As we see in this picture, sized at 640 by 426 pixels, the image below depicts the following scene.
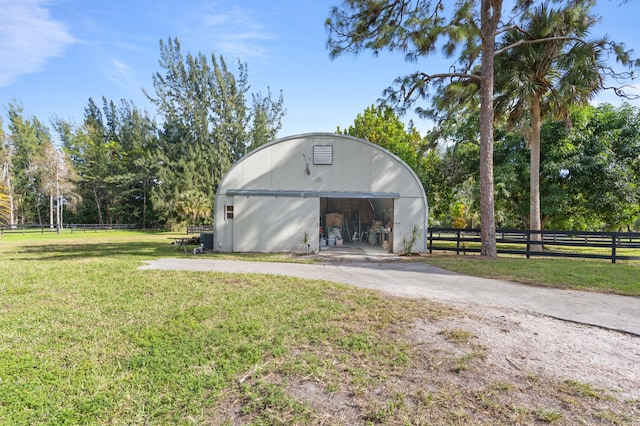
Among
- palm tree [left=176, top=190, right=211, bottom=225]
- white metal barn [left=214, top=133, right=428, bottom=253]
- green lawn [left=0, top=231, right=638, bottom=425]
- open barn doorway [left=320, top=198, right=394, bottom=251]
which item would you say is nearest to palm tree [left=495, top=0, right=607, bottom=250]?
white metal barn [left=214, top=133, right=428, bottom=253]

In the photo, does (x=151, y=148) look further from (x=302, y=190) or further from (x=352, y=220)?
(x=302, y=190)

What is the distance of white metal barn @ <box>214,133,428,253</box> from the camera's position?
12820 millimetres

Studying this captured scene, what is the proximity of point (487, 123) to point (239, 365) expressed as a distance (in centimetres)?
1177

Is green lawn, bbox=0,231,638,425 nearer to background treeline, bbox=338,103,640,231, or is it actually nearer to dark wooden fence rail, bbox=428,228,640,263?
dark wooden fence rail, bbox=428,228,640,263

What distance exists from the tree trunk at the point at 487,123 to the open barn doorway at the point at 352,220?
5.28 meters

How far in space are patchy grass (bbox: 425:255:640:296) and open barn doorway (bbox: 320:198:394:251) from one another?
253 inches

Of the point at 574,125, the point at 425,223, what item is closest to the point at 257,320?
the point at 425,223

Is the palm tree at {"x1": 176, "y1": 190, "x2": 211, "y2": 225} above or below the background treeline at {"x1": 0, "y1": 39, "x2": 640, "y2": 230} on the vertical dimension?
below

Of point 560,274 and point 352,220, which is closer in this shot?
point 560,274

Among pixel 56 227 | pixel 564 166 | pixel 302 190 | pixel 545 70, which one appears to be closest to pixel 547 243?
pixel 564 166

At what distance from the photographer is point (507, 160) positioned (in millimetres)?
17391

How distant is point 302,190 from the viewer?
13.0 m

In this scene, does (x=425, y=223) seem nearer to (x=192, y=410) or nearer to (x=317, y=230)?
(x=317, y=230)

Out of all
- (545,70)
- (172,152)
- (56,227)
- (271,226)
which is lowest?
(56,227)
